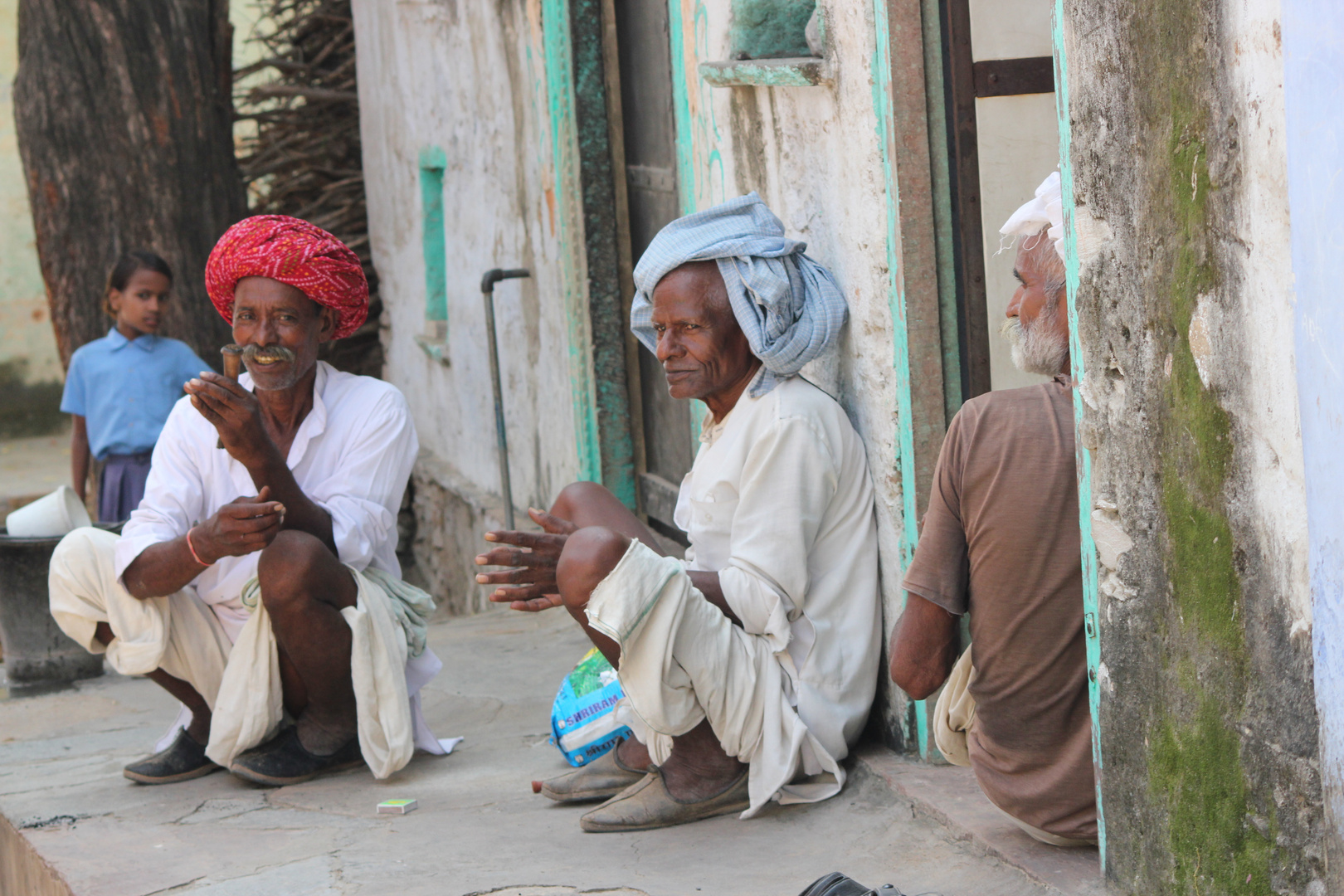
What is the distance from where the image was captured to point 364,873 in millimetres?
3088

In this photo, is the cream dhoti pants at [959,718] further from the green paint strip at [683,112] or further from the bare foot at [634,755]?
the green paint strip at [683,112]

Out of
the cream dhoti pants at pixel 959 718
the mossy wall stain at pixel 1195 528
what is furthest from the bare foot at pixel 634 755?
the mossy wall stain at pixel 1195 528

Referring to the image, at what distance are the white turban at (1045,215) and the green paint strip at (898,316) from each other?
463mm

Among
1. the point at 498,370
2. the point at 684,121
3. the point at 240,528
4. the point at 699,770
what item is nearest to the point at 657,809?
the point at 699,770

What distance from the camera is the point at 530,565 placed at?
3100mm

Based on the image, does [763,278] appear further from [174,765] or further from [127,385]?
[127,385]

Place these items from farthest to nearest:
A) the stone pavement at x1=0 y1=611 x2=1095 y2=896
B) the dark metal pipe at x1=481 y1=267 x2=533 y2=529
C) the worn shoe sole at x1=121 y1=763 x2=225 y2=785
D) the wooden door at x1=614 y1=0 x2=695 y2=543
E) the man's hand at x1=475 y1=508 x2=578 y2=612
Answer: the dark metal pipe at x1=481 y1=267 x2=533 y2=529 → the wooden door at x1=614 y1=0 x2=695 y2=543 → the worn shoe sole at x1=121 y1=763 x2=225 y2=785 → the man's hand at x1=475 y1=508 x2=578 y2=612 → the stone pavement at x1=0 y1=611 x2=1095 y2=896

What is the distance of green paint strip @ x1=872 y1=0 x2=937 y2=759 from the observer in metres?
3.11

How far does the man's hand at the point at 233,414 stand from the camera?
3414mm

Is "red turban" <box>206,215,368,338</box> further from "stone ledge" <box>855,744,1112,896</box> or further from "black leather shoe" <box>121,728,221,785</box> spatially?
"stone ledge" <box>855,744,1112,896</box>

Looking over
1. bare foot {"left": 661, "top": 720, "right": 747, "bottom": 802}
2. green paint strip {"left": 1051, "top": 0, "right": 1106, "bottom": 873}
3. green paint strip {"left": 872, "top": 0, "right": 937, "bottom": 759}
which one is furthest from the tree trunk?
green paint strip {"left": 1051, "top": 0, "right": 1106, "bottom": 873}

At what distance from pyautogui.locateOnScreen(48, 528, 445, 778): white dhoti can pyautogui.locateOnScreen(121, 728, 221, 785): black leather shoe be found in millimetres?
187

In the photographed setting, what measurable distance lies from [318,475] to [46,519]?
2.19m

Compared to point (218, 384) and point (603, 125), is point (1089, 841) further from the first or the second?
point (603, 125)
